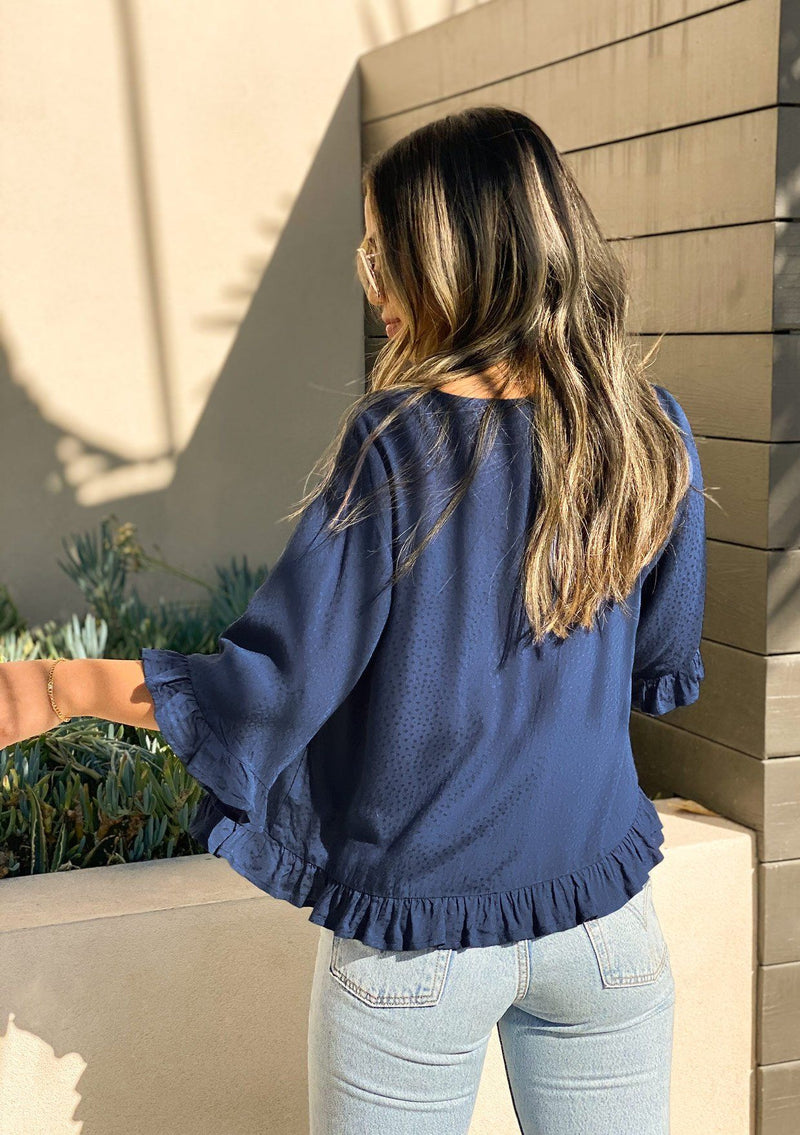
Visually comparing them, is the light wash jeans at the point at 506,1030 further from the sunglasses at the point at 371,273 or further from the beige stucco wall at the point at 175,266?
the beige stucco wall at the point at 175,266

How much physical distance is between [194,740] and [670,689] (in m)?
0.64

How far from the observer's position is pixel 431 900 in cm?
136

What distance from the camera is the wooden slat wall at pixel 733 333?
2.31 meters

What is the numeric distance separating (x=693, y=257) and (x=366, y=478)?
1452mm

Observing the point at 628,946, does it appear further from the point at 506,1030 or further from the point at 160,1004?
the point at 160,1004

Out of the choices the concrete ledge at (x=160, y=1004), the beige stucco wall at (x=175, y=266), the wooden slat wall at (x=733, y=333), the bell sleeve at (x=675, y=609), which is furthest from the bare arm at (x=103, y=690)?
the beige stucco wall at (x=175, y=266)

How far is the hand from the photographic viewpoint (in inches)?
51.0

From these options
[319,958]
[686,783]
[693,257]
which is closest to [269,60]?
[693,257]

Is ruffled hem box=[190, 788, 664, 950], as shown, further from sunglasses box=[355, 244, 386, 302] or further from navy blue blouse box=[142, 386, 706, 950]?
sunglasses box=[355, 244, 386, 302]

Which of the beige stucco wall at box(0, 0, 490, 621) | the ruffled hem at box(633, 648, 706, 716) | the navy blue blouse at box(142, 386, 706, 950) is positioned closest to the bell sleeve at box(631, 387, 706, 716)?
the ruffled hem at box(633, 648, 706, 716)

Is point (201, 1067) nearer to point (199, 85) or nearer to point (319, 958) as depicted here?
point (319, 958)

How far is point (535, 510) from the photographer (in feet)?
4.36

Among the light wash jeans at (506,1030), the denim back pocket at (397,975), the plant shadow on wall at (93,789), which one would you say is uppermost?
the denim back pocket at (397,975)

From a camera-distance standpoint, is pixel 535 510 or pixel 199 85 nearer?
pixel 535 510
